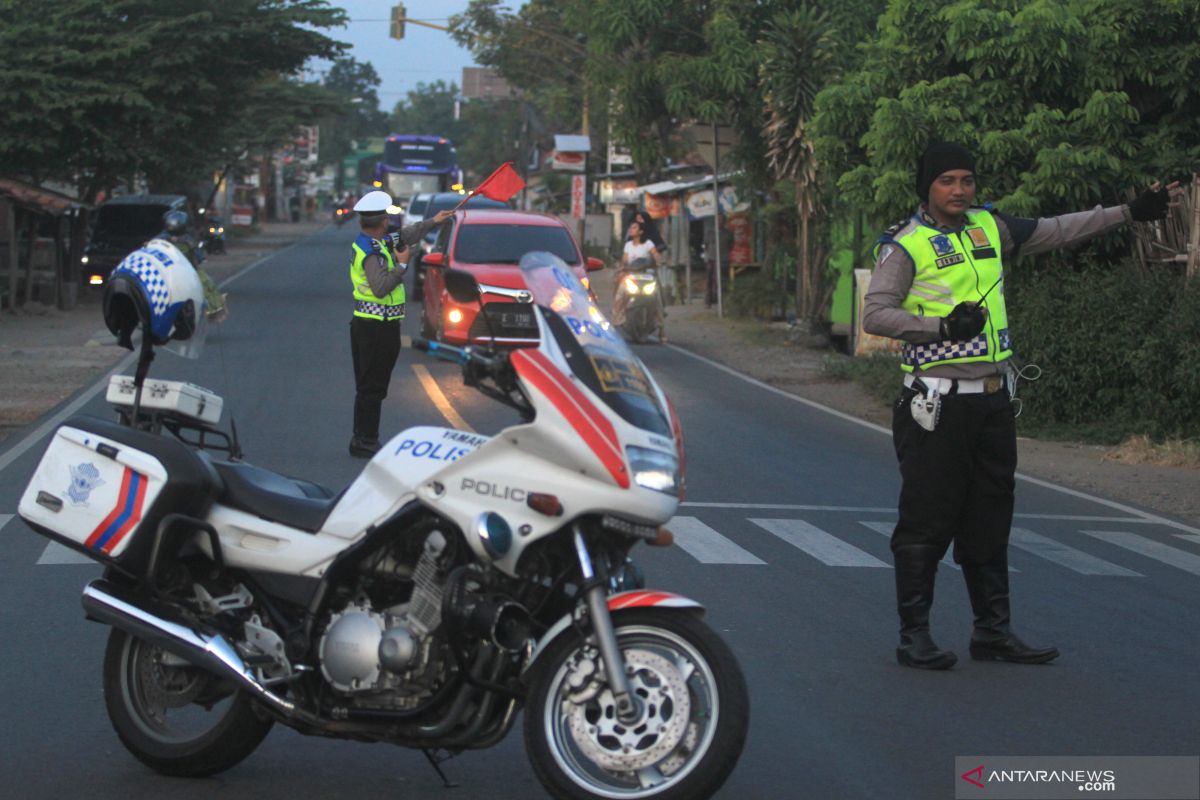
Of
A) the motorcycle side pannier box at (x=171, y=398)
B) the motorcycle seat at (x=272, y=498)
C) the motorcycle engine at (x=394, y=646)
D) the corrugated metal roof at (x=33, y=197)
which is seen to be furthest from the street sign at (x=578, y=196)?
the motorcycle engine at (x=394, y=646)

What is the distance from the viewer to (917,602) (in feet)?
22.2

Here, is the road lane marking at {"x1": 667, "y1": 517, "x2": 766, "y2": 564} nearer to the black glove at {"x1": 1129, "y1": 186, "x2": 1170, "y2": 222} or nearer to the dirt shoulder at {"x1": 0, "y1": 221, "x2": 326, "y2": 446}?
the black glove at {"x1": 1129, "y1": 186, "x2": 1170, "y2": 222}

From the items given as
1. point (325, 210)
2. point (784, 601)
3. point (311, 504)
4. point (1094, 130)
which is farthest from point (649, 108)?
point (325, 210)

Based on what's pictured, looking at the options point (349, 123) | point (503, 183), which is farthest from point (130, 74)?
point (349, 123)

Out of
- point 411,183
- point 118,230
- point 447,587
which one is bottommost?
point 447,587

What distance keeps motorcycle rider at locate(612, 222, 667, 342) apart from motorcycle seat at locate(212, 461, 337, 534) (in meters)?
19.8

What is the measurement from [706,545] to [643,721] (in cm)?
514

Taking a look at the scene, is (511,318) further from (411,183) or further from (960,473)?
(411,183)

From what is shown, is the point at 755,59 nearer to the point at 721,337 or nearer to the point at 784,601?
the point at 721,337

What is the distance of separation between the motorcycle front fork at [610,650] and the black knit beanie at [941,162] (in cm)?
290

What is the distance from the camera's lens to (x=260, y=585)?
505 centimetres

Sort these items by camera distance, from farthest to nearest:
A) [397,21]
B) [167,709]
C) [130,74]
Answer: [397,21] < [130,74] < [167,709]

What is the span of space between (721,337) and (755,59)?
18.9 feet

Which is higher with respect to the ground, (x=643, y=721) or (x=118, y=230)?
(x=118, y=230)
